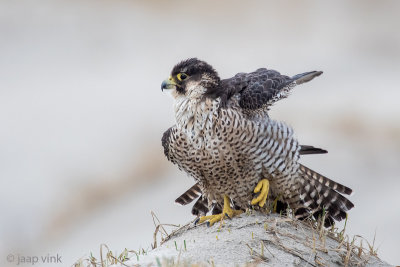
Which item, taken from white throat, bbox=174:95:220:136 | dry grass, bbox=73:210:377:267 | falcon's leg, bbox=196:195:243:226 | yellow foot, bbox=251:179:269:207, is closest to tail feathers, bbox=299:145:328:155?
yellow foot, bbox=251:179:269:207

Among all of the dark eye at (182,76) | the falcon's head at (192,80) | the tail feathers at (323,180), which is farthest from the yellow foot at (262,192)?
the dark eye at (182,76)

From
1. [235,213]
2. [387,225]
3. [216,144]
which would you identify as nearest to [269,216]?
[235,213]

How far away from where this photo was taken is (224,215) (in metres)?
5.76

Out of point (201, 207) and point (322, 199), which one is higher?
point (201, 207)

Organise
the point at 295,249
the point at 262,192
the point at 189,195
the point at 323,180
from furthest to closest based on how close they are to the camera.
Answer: the point at 189,195 → the point at 323,180 → the point at 262,192 → the point at 295,249

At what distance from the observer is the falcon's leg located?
18.7 ft

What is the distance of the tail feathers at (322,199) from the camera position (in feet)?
20.2

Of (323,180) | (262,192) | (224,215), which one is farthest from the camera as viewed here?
(323,180)

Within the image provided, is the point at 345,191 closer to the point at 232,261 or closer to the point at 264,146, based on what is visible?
the point at 264,146

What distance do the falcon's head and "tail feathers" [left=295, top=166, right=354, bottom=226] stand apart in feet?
3.66

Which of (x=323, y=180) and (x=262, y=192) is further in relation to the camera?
(x=323, y=180)

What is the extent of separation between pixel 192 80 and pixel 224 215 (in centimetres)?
116

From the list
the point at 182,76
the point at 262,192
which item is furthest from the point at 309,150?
the point at 182,76

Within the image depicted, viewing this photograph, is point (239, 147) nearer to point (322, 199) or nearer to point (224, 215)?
point (224, 215)
